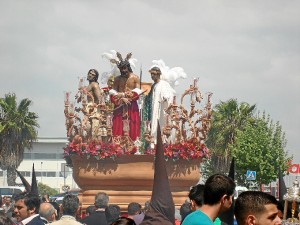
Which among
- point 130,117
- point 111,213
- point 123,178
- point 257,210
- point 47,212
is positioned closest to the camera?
point 257,210

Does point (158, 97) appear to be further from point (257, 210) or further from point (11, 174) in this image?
point (11, 174)

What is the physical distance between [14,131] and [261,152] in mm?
18919

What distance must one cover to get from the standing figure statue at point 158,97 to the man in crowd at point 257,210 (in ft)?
53.4

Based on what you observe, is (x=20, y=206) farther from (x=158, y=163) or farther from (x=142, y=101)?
(x=142, y=101)

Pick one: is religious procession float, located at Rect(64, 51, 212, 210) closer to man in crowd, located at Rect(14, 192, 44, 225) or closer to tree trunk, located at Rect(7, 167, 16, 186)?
man in crowd, located at Rect(14, 192, 44, 225)

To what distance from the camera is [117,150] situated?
70.7 ft

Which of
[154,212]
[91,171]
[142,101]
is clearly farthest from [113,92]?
[154,212]

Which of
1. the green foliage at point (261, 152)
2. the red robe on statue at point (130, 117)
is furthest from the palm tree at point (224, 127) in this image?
the red robe on statue at point (130, 117)

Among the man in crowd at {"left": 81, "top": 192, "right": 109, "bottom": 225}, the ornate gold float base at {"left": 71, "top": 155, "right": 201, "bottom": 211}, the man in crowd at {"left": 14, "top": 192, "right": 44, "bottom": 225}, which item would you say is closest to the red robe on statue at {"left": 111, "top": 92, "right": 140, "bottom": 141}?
the ornate gold float base at {"left": 71, "top": 155, "right": 201, "bottom": 211}

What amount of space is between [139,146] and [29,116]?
43704 mm

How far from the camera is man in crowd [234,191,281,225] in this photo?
20.6 ft

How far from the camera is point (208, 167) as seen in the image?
61.6m

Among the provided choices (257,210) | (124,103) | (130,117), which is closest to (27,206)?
(257,210)

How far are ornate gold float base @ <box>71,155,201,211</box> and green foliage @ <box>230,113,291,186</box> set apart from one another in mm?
27448
